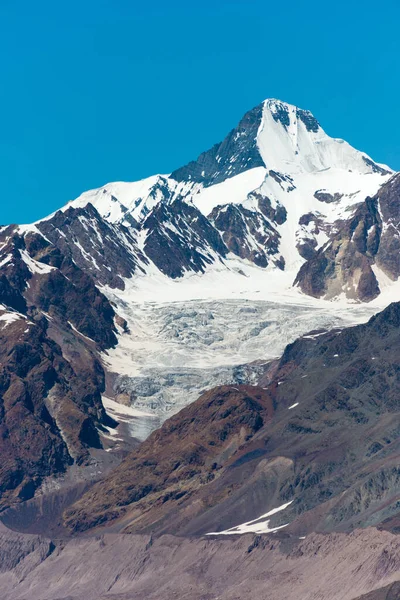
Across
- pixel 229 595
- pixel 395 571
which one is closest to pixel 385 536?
pixel 395 571

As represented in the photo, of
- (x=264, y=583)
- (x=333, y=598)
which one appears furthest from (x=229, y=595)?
(x=333, y=598)

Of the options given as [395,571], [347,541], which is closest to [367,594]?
[395,571]

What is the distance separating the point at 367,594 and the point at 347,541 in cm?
2089

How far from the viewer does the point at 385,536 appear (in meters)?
188

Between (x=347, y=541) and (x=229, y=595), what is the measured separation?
1501 centimetres

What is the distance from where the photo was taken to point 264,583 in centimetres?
19825

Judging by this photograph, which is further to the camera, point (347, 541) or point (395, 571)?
point (347, 541)

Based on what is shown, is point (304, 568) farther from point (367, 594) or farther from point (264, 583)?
point (367, 594)

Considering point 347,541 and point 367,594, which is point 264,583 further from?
point 367,594

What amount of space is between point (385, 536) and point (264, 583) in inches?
678

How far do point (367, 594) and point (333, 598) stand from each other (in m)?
10.9

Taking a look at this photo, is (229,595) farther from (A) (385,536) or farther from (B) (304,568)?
(A) (385,536)

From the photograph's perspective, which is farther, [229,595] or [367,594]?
[229,595]

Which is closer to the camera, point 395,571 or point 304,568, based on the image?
point 395,571
